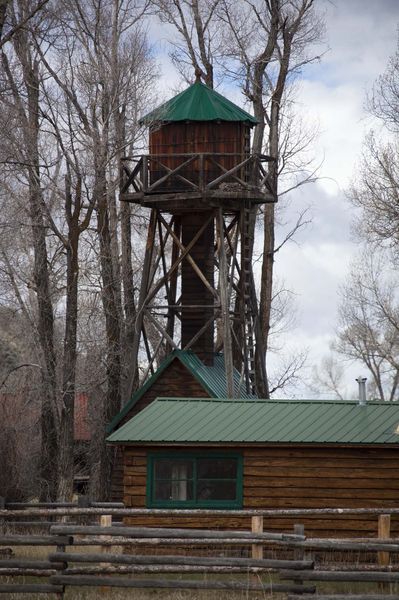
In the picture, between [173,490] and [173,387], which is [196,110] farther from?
[173,490]

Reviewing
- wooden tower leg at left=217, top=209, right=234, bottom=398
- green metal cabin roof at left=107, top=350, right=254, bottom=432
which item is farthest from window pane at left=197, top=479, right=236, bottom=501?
green metal cabin roof at left=107, top=350, right=254, bottom=432

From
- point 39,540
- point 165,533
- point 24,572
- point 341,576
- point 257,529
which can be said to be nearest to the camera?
point 341,576

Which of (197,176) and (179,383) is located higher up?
(197,176)

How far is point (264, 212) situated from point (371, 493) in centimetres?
2088

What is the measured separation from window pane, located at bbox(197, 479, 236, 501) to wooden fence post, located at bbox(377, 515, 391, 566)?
359cm

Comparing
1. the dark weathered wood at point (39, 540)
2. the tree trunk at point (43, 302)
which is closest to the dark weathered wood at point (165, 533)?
the dark weathered wood at point (39, 540)

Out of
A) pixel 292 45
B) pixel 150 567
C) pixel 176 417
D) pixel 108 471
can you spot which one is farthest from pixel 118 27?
pixel 150 567

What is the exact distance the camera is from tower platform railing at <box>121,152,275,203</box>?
120ft

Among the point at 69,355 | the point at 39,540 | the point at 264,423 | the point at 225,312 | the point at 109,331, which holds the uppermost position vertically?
the point at 109,331

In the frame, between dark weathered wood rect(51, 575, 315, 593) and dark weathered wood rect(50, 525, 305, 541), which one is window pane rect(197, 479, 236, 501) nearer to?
dark weathered wood rect(50, 525, 305, 541)

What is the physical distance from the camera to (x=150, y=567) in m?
22.3

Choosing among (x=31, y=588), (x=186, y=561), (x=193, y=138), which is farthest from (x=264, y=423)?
(x=193, y=138)

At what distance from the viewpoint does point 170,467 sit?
2703 cm

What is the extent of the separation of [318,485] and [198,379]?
1077cm
